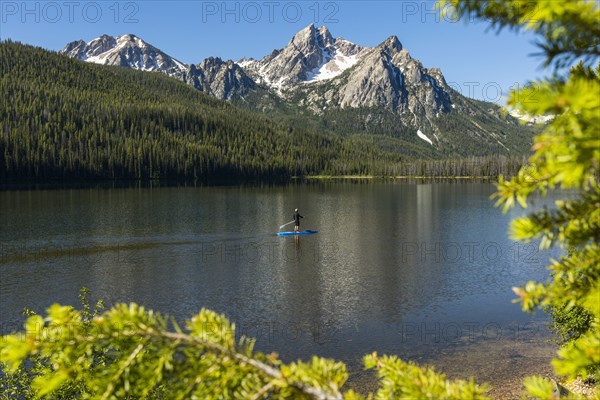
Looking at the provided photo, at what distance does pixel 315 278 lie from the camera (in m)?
41.6

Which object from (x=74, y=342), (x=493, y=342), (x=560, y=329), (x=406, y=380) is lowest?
(x=493, y=342)

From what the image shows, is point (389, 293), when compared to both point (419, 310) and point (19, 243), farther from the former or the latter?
point (19, 243)

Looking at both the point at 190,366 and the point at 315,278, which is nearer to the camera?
the point at 190,366

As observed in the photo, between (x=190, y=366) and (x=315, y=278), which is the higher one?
(x=190, y=366)

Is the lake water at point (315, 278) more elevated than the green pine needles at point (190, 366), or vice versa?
the green pine needles at point (190, 366)

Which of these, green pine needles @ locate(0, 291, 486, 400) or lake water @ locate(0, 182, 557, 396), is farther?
lake water @ locate(0, 182, 557, 396)

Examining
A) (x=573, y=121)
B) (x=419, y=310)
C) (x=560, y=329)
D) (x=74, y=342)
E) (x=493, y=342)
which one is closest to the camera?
(x=573, y=121)

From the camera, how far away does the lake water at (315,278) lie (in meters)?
26.8

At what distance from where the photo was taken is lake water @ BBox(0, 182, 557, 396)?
26.8 metres

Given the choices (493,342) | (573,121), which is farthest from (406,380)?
(493,342)

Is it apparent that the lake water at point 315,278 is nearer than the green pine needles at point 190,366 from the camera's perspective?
No

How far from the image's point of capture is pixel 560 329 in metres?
21.8

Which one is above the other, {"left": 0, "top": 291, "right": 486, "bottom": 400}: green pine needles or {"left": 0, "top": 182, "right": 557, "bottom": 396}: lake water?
{"left": 0, "top": 291, "right": 486, "bottom": 400}: green pine needles

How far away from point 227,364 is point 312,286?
1445 inches
